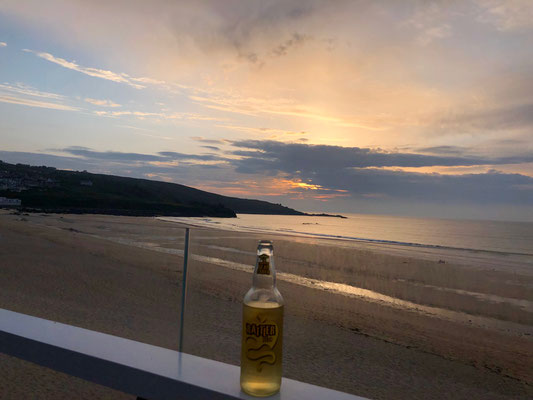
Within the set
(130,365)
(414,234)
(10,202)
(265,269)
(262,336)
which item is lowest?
(414,234)

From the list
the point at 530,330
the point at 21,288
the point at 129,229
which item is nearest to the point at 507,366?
the point at 530,330

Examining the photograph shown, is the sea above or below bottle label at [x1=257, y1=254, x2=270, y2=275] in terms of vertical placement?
below

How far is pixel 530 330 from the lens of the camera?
1.21 meters

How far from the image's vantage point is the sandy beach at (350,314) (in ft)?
4.08

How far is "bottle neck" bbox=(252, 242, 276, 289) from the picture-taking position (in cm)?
85

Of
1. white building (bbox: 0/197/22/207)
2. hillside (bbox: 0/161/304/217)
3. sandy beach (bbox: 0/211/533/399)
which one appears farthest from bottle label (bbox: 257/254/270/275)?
hillside (bbox: 0/161/304/217)

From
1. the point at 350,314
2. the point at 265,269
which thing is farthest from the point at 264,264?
the point at 350,314

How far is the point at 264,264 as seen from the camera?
33.4 inches

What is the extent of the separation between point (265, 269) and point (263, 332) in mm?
128

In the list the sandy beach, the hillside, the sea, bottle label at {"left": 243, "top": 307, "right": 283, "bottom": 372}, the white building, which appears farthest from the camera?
the hillside

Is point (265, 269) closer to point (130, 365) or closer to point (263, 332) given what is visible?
point (263, 332)

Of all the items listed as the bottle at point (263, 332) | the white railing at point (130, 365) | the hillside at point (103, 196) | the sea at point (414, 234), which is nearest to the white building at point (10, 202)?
the hillside at point (103, 196)

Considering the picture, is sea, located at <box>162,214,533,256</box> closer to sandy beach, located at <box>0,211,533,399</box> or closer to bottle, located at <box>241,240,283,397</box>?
sandy beach, located at <box>0,211,533,399</box>

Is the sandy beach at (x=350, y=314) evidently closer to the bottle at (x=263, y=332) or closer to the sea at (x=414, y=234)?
the bottle at (x=263, y=332)
